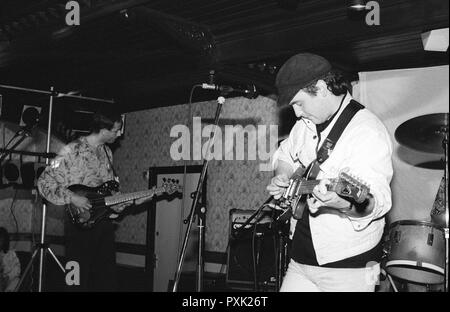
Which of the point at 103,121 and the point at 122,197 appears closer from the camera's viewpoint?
the point at 103,121

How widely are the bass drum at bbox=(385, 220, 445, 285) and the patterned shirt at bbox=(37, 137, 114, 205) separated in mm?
2709

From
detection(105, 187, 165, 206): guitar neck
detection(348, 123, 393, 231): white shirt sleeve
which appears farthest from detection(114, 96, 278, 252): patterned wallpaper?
detection(348, 123, 393, 231): white shirt sleeve

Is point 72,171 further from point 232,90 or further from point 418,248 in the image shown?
point 418,248

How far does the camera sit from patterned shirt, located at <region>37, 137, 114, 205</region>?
15.1ft

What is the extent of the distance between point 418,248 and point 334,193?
2.28 metres

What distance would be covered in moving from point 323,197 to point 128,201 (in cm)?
324

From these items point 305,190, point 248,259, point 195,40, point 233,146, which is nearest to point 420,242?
point 248,259

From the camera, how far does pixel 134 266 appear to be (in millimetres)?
8133

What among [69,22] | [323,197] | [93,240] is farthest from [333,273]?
[69,22]

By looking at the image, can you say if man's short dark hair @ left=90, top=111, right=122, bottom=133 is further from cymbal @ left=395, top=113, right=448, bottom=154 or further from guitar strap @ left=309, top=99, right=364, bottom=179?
guitar strap @ left=309, top=99, right=364, bottom=179

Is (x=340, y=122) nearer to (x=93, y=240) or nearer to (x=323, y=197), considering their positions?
(x=323, y=197)

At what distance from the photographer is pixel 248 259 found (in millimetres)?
5281

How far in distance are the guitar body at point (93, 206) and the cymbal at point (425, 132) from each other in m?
2.75
